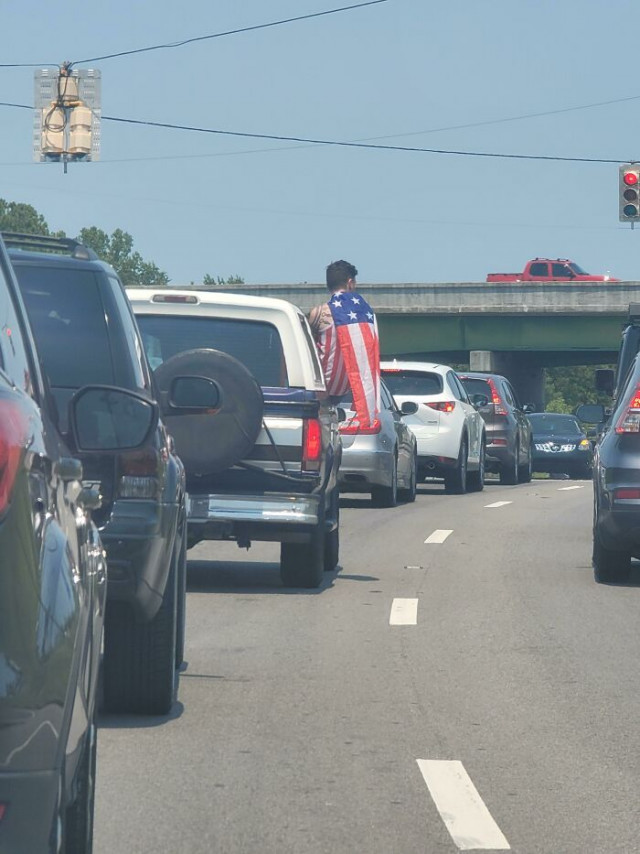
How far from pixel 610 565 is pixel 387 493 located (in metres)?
8.10

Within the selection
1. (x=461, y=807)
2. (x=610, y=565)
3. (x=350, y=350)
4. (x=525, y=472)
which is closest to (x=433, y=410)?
(x=525, y=472)

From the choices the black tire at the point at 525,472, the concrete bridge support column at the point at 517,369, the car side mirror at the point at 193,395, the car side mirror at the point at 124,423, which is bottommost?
the concrete bridge support column at the point at 517,369

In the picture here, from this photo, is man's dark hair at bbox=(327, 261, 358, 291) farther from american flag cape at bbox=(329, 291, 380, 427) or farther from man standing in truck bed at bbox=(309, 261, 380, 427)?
american flag cape at bbox=(329, 291, 380, 427)

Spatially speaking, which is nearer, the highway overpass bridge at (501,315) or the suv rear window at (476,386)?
the suv rear window at (476,386)

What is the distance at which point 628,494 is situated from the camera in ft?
38.9

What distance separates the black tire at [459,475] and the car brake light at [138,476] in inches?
705

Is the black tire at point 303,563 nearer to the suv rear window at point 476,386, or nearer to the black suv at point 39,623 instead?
the black suv at point 39,623

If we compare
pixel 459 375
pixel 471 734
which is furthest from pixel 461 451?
pixel 471 734

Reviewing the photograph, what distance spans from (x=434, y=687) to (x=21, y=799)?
200 inches

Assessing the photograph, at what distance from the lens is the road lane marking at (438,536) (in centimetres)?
1598

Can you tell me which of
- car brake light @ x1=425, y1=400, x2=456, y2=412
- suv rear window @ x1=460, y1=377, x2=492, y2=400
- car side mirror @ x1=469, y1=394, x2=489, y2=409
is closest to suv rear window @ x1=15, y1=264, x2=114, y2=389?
car brake light @ x1=425, y1=400, x2=456, y2=412

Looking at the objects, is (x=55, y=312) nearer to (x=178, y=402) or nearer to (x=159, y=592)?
(x=159, y=592)

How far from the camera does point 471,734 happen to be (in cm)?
672

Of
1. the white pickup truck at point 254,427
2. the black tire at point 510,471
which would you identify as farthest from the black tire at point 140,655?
the black tire at point 510,471
